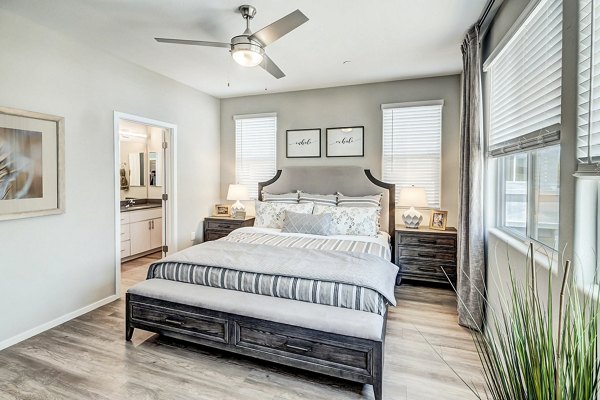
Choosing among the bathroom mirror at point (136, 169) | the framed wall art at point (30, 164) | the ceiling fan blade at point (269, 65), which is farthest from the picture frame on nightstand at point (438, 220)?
the bathroom mirror at point (136, 169)

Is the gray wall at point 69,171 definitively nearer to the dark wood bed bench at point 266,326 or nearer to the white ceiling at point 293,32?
the white ceiling at point 293,32

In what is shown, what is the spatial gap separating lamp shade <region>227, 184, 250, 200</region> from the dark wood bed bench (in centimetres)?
226

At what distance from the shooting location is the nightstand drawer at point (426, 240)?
3.77 m

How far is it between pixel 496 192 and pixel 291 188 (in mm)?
2704

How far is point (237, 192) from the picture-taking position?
482cm

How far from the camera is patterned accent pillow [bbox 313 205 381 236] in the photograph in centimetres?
379

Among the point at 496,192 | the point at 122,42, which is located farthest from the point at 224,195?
the point at 496,192

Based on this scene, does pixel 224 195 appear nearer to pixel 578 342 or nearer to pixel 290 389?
pixel 290 389

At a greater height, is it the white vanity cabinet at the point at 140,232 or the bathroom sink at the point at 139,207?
the bathroom sink at the point at 139,207

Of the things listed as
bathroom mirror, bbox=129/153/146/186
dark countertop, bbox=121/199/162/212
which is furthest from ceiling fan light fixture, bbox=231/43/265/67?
bathroom mirror, bbox=129/153/146/186

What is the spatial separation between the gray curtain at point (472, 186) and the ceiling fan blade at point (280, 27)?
1.75 metres

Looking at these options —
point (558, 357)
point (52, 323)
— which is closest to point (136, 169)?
point (52, 323)

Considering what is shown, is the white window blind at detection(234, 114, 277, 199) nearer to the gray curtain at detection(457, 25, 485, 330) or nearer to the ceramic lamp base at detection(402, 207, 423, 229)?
the ceramic lamp base at detection(402, 207, 423, 229)

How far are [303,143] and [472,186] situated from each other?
2.59 m
